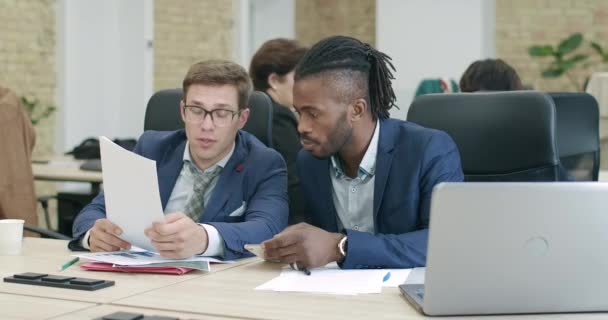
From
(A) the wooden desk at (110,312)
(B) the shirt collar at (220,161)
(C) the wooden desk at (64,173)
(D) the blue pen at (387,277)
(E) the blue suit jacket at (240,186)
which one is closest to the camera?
(A) the wooden desk at (110,312)

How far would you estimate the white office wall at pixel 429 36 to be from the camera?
7242mm

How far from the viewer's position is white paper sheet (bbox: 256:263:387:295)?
1619 millimetres

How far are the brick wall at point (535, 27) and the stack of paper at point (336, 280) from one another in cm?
657

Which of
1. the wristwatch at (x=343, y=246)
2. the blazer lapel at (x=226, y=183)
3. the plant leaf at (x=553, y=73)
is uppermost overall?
the plant leaf at (x=553, y=73)

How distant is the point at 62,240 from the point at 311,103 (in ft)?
2.93

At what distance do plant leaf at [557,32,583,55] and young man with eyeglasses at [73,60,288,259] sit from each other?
19.4ft

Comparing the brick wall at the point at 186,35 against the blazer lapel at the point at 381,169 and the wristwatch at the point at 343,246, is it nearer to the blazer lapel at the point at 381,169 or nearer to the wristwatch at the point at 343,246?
the blazer lapel at the point at 381,169

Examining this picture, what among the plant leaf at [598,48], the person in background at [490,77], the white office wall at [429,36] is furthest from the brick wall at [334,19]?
the person in background at [490,77]

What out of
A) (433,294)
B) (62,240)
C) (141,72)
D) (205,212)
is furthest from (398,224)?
(141,72)

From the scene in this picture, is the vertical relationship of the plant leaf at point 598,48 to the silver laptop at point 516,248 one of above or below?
above

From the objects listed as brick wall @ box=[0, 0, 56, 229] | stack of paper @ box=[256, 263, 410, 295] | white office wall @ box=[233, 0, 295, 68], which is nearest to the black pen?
stack of paper @ box=[256, 263, 410, 295]

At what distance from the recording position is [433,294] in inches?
54.2

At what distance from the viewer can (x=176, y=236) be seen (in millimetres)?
1829

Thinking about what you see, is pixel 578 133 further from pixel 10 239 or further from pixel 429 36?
pixel 429 36
